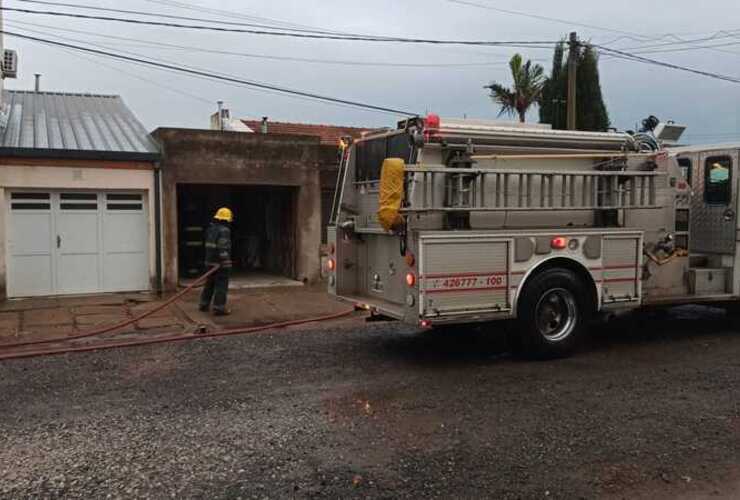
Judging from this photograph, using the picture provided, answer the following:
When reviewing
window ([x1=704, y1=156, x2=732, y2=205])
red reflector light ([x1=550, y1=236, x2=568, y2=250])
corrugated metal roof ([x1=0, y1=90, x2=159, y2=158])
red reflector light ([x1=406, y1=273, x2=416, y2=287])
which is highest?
corrugated metal roof ([x1=0, y1=90, x2=159, y2=158])

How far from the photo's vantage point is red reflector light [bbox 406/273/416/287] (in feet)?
22.7

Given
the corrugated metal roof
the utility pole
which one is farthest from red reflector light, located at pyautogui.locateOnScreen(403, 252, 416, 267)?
the utility pole

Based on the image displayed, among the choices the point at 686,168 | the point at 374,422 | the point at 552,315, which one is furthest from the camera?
the point at 686,168

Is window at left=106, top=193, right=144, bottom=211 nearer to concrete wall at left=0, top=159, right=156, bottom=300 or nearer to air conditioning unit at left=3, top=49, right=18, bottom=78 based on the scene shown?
concrete wall at left=0, top=159, right=156, bottom=300

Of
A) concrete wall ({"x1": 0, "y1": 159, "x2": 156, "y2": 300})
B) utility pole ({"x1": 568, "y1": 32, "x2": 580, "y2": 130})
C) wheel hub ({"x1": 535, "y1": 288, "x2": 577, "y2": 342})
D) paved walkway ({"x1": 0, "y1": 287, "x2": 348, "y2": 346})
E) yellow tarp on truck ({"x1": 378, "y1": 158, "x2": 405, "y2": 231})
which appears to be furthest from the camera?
utility pole ({"x1": 568, "y1": 32, "x2": 580, "y2": 130})

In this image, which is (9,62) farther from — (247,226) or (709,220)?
(709,220)

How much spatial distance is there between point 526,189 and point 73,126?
1056 cm

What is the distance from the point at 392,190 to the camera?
271 inches

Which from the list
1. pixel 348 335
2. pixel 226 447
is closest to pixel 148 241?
pixel 348 335

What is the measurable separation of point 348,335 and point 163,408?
382cm

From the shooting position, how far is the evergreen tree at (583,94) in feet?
79.3

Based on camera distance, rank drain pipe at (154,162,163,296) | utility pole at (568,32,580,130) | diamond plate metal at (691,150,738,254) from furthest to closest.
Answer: utility pole at (568,32,580,130) < drain pipe at (154,162,163,296) < diamond plate metal at (691,150,738,254)

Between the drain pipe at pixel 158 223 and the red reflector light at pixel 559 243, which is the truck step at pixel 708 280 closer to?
the red reflector light at pixel 559 243

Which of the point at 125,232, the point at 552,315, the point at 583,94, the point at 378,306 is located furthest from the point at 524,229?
the point at 583,94
